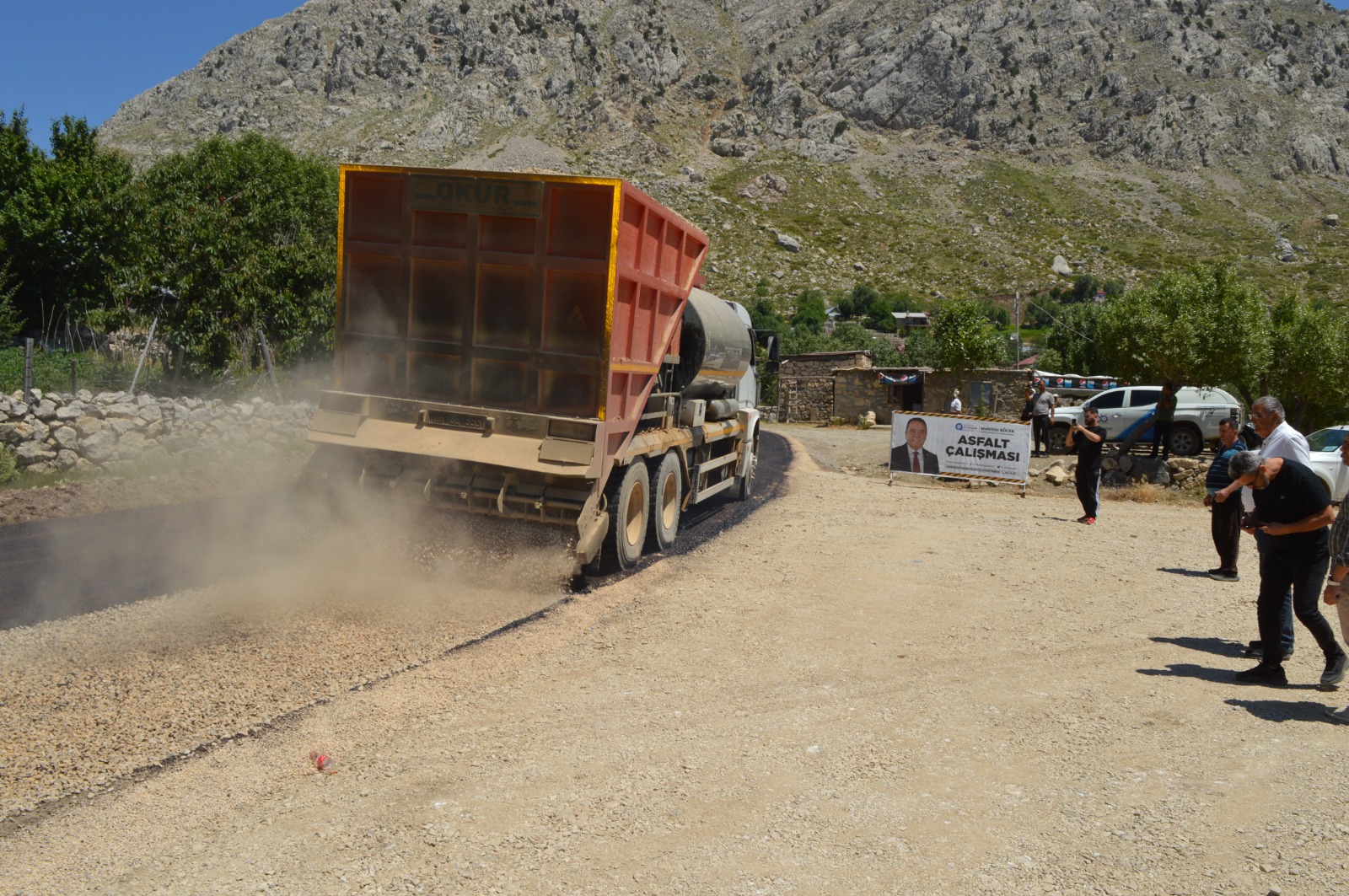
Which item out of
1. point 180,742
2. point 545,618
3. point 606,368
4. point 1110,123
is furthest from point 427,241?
point 1110,123

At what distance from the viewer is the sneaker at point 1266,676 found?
6.23m

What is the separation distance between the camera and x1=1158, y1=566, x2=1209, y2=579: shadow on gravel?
10.1 metres

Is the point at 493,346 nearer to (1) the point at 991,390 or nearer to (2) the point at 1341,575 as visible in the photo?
(2) the point at 1341,575

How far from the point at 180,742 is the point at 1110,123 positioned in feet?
415

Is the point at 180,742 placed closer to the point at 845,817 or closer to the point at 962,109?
the point at 845,817

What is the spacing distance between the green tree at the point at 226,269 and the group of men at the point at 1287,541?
1671 cm

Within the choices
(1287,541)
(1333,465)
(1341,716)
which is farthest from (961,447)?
(1341,716)

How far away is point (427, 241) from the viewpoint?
8.07 metres

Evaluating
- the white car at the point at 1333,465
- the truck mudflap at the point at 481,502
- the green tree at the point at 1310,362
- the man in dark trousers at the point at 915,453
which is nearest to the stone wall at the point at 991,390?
the green tree at the point at 1310,362

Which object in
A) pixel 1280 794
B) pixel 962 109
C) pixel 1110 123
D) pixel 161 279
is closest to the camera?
pixel 1280 794

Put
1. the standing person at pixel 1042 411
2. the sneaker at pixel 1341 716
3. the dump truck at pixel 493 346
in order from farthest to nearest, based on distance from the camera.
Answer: the standing person at pixel 1042 411, the dump truck at pixel 493 346, the sneaker at pixel 1341 716

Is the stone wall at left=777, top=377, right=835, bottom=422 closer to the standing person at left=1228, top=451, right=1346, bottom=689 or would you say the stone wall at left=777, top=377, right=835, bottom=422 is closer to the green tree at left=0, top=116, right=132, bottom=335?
the green tree at left=0, top=116, right=132, bottom=335

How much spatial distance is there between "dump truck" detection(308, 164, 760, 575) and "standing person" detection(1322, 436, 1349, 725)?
510 centimetres

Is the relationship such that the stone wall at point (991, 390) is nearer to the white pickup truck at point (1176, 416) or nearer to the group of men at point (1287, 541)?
the white pickup truck at point (1176, 416)
